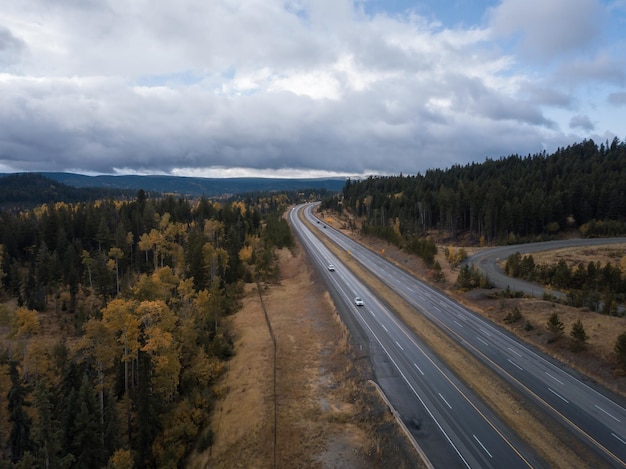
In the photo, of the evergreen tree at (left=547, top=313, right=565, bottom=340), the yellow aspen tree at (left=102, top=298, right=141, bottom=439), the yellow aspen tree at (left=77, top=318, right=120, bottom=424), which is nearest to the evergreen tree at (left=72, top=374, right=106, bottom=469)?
the yellow aspen tree at (left=102, top=298, right=141, bottom=439)

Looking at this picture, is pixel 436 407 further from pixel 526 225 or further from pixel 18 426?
pixel 526 225

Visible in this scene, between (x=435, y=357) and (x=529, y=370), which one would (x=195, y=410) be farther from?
(x=529, y=370)

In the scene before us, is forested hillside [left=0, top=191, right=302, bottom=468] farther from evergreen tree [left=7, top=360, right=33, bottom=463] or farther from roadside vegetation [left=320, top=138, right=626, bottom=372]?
roadside vegetation [left=320, top=138, right=626, bottom=372]

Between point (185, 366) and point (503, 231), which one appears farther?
point (503, 231)

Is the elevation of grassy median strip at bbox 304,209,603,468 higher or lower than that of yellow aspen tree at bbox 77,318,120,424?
lower

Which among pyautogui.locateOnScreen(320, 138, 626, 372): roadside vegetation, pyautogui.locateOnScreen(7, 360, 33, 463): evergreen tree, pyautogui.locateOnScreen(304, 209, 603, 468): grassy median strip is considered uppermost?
pyautogui.locateOnScreen(320, 138, 626, 372): roadside vegetation

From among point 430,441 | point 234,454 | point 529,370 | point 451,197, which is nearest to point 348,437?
point 430,441

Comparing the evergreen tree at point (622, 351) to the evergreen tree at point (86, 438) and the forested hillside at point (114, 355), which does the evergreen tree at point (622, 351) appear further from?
the evergreen tree at point (86, 438)
